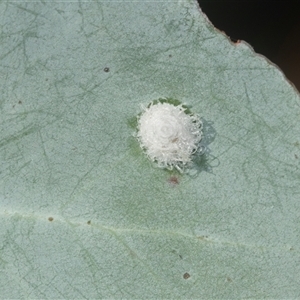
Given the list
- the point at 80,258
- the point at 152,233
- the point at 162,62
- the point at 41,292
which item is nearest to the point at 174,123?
the point at 162,62

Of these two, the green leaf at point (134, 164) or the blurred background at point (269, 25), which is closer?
the green leaf at point (134, 164)

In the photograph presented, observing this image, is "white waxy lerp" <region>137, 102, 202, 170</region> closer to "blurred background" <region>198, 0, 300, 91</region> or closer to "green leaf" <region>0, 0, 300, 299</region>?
"green leaf" <region>0, 0, 300, 299</region>

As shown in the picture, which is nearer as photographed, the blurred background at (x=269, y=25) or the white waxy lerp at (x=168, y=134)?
the white waxy lerp at (x=168, y=134)

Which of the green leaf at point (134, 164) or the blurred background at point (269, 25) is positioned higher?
the blurred background at point (269, 25)

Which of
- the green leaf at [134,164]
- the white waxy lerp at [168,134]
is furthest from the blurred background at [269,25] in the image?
the white waxy lerp at [168,134]

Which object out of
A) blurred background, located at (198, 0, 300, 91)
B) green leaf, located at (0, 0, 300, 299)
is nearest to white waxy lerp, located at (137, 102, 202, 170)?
green leaf, located at (0, 0, 300, 299)

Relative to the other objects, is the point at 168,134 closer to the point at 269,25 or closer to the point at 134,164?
the point at 134,164

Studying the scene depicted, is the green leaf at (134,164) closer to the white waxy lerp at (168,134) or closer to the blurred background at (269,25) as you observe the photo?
the white waxy lerp at (168,134)
